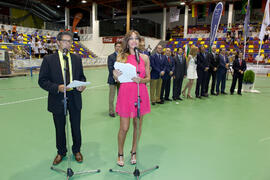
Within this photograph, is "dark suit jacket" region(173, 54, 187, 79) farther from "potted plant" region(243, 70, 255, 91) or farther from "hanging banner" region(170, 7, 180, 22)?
"hanging banner" region(170, 7, 180, 22)

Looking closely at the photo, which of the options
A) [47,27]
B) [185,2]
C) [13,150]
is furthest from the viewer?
[47,27]

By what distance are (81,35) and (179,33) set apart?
1208cm

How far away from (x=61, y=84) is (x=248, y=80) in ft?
23.9

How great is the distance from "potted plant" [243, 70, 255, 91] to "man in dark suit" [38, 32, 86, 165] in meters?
Result: 6.96

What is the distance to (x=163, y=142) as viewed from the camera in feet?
10.2

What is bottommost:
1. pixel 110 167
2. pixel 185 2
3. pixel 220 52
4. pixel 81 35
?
pixel 110 167

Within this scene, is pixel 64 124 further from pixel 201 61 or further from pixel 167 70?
pixel 201 61

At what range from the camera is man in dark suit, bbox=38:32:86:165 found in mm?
2166

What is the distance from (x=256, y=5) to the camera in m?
22.3

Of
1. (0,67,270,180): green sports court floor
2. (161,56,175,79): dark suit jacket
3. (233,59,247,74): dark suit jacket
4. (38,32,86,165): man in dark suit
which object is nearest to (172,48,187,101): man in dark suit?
(161,56,175,79): dark suit jacket

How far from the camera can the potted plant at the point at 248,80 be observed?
7.34 m

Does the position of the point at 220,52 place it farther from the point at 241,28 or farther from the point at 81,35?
the point at 81,35

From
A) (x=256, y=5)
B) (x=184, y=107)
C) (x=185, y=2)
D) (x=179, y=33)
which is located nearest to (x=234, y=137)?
(x=184, y=107)

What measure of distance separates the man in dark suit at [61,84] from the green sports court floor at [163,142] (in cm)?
39
